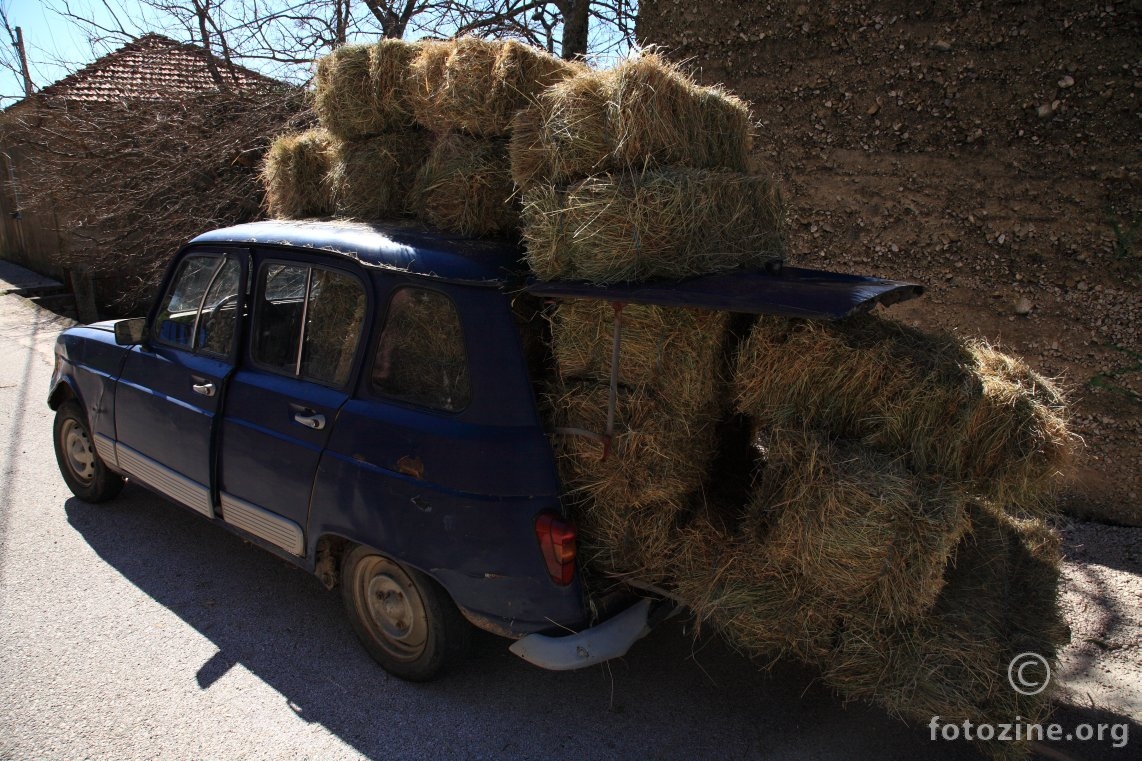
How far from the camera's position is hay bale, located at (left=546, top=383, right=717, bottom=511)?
3.00 m

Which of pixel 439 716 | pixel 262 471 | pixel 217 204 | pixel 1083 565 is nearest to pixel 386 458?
pixel 262 471

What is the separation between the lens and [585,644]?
301cm

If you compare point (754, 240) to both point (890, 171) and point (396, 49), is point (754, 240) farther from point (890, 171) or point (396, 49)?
point (890, 171)

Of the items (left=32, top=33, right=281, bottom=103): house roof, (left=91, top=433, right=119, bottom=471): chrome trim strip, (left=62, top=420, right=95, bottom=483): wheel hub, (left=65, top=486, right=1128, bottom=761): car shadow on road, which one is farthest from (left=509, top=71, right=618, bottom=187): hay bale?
(left=32, top=33, right=281, bottom=103): house roof

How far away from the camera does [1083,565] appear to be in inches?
191

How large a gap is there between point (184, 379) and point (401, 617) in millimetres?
1867

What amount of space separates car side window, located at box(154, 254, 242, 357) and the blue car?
0.02 m

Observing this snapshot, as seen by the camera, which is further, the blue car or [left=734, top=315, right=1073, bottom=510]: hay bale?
the blue car

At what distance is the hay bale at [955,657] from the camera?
2.62 metres

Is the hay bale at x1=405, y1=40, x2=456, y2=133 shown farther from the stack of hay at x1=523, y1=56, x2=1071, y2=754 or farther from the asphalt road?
the asphalt road

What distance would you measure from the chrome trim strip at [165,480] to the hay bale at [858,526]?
3.05 m

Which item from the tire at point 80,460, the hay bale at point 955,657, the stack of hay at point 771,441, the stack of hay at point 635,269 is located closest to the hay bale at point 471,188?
the stack of hay at point 771,441

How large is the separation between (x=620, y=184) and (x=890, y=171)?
12.4ft

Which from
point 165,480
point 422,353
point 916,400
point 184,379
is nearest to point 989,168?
point 916,400
